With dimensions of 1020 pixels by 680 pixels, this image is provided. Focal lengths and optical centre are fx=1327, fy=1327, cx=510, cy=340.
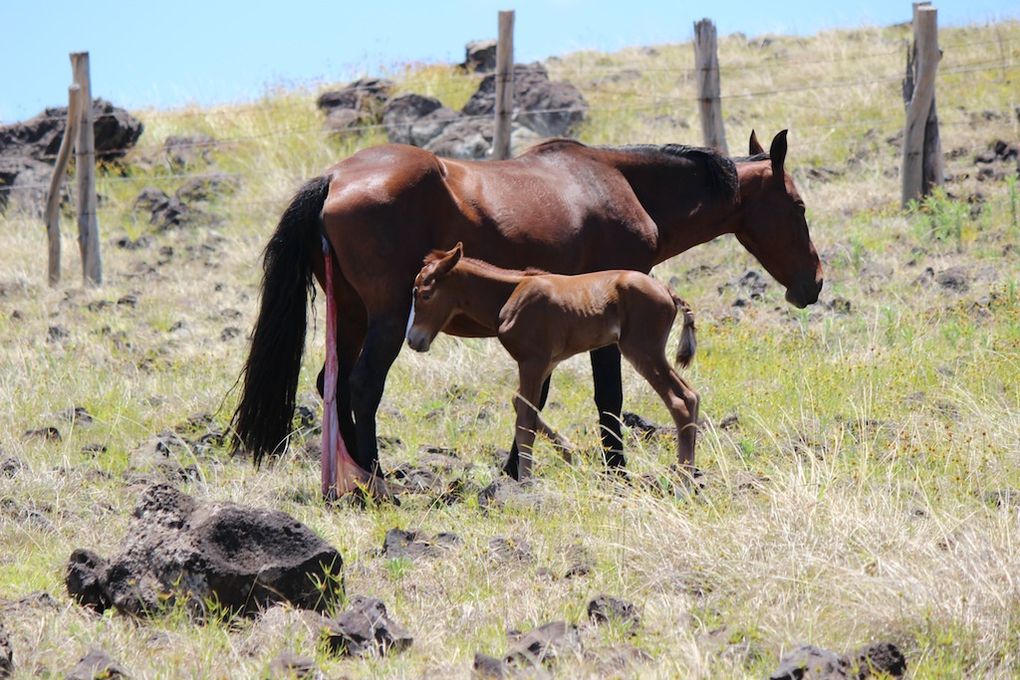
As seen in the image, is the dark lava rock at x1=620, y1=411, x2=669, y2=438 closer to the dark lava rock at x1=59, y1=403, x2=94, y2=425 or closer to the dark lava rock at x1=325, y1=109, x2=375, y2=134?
the dark lava rock at x1=59, y1=403, x2=94, y2=425

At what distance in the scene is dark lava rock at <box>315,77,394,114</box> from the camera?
1989 cm

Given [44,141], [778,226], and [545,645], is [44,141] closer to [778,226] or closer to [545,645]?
[778,226]

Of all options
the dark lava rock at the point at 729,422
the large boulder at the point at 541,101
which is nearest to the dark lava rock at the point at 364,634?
the dark lava rock at the point at 729,422

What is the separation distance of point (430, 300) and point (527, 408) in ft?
2.24

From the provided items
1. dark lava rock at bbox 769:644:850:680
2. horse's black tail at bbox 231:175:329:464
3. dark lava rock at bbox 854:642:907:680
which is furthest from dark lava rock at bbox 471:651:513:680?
horse's black tail at bbox 231:175:329:464

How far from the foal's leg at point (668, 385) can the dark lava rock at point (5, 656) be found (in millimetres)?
3116

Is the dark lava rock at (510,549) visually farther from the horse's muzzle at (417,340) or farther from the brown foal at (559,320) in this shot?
the horse's muzzle at (417,340)

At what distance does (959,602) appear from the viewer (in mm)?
4113

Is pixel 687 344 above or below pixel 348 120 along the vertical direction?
below

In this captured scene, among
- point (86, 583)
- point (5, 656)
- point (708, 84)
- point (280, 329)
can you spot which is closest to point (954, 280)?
point (708, 84)

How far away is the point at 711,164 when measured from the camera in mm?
7551

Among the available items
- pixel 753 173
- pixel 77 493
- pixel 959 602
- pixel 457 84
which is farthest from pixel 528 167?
pixel 457 84

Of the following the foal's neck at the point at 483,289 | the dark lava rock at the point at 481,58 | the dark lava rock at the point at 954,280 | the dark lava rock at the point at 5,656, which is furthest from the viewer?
the dark lava rock at the point at 481,58

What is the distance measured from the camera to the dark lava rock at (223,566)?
4656 mm
